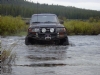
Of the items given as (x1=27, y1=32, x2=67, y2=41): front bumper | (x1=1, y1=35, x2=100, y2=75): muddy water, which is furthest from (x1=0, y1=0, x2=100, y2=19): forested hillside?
(x1=1, y1=35, x2=100, y2=75): muddy water

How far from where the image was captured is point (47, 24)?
1592 centimetres

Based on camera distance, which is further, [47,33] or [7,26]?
[7,26]

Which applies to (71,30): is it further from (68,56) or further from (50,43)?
(68,56)

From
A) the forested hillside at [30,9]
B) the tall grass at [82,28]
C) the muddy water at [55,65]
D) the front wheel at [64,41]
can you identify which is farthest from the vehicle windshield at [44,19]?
the forested hillside at [30,9]

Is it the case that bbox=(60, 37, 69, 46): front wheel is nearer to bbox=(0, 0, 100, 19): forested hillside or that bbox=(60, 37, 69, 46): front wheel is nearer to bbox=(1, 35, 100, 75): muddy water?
bbox=(1, 35, 100, 75): muddy water

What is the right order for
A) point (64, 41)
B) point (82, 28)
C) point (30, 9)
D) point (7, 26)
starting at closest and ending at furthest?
point (64, 41) → point (7, 26) → point (82, 28) → point (30, 9)

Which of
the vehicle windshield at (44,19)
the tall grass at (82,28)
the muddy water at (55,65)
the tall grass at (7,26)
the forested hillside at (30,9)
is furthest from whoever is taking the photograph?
the forested hillside at (30,9)

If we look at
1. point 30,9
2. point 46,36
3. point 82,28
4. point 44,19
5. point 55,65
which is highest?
point 55,65

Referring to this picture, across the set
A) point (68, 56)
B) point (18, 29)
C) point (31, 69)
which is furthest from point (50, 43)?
point (18, 29)

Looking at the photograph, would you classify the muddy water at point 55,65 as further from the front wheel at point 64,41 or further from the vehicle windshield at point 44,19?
the vehicle windshield at point 44,19

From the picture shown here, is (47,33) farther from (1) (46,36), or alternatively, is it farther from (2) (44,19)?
(2) (44,19)

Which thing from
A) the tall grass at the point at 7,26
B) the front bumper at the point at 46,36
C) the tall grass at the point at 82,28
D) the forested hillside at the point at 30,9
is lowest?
the forested hillside at the point at 30,9

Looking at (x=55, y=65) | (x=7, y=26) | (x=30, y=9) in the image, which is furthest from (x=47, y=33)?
(x=30, y=9)

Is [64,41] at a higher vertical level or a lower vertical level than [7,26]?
higher
